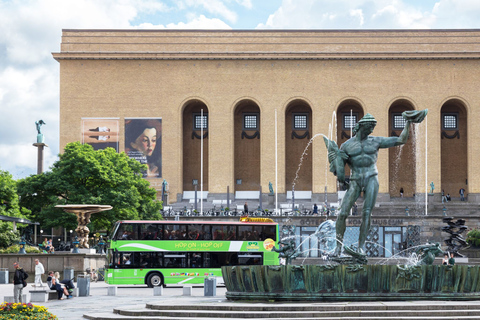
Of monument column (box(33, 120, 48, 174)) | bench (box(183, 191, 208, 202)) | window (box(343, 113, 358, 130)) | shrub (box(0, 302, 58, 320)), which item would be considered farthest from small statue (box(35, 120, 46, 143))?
shrub (box(0, 302, 58, 320))

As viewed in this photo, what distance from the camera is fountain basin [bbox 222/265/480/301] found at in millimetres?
13445

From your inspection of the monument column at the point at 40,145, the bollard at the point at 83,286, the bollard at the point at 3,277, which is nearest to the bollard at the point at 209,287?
the bollard at the point at 83,286

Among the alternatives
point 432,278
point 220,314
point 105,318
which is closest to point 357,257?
point 432,278

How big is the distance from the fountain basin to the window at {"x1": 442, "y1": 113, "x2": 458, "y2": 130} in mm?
46125

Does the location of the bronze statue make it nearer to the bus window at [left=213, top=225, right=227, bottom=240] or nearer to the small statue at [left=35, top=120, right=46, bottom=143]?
the bus window at [left=213, top=225, right=227, bottom=240]

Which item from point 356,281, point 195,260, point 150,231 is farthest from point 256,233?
point 356,281

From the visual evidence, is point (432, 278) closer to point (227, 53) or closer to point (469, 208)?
point (469, 208)

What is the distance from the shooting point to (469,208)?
48500mm

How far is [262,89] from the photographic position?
55250mm

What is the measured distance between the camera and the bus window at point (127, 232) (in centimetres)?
2736

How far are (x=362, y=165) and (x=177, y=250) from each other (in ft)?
47.1

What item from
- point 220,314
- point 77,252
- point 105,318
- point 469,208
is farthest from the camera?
point 469,208

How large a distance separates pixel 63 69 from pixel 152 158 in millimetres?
8523

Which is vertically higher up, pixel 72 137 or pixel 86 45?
pixel 86 45
